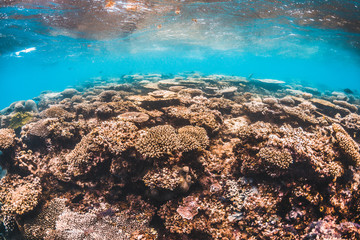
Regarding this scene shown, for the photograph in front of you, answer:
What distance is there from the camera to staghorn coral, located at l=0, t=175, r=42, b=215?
4340 millimetres

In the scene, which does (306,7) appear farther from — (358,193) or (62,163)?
(62,163)

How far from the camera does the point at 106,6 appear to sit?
52.8 feet

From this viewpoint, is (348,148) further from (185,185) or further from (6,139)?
(6,139)

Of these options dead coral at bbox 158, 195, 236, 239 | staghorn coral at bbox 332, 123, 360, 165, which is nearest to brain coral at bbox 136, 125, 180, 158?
dead coral at bbox 158, 195, 236, 239

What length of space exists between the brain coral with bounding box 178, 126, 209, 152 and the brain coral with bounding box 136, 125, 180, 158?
0.67 ft

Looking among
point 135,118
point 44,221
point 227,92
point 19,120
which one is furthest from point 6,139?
point 227,92

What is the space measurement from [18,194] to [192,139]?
5.59 meters

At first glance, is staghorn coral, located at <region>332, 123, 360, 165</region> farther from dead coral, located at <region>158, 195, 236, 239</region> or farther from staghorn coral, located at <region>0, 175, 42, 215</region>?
staghorn coral, located at <region>0, 175, 42, 215</region>

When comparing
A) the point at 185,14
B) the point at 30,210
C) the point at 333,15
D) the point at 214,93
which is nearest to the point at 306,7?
the point at 333,15

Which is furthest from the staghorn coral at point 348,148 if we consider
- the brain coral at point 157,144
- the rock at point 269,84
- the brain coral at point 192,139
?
the rock at point 269,84

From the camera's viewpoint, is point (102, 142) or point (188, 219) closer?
point (188, 219)

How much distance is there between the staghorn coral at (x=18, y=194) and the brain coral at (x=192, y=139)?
15.8 feet

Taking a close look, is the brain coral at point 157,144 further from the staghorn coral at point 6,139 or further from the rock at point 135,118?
the staghorn coral at point 6,139

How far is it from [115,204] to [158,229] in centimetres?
155
